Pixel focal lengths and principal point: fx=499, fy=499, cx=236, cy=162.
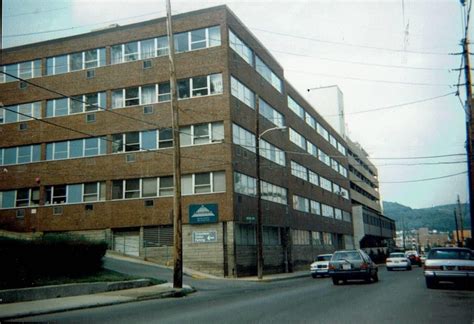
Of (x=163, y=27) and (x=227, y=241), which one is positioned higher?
(x=163, y=27)

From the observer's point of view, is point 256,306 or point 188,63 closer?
point 256,306

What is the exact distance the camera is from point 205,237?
31062mm

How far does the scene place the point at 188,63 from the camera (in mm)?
33094

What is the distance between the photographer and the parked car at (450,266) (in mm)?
17016

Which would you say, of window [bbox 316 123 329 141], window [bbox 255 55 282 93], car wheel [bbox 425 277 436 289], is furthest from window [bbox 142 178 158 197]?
window [bbox 316 123 329 141]

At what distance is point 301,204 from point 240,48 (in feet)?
61.7

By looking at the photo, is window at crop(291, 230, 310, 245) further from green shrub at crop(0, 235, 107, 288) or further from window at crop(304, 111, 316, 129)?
green shrub at crop(0, 235, 107, 288)

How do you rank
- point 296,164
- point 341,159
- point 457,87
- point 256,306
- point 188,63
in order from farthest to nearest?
point 341,159 < point 296,164 < point 188,63 < point 457,87 < point 256,306

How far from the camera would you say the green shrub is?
51.1ft

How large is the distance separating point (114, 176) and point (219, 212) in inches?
319

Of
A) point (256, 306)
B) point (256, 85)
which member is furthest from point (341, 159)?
point (256, 306)

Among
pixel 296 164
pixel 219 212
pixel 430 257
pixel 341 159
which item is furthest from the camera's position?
pixel 341 159

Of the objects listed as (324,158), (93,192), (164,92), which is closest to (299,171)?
(324,158)

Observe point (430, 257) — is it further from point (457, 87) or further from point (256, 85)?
point (256, 85)
